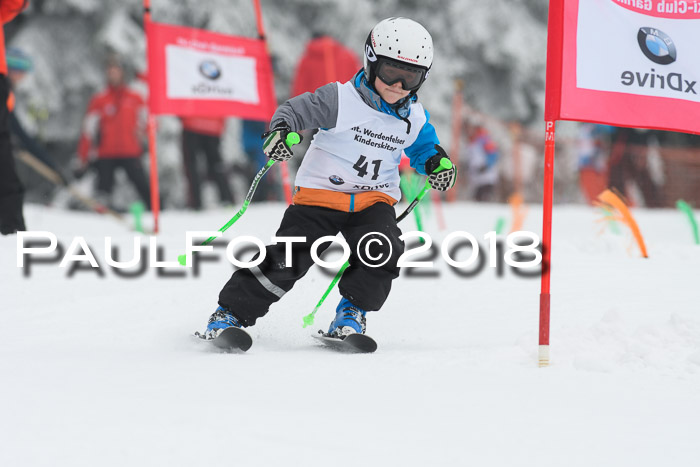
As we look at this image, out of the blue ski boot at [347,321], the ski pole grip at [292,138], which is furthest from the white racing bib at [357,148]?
the blue ski boot at [347,321]

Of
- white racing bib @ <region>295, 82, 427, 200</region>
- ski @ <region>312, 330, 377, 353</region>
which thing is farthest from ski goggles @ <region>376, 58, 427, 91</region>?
ski @ <region>312, 330, 377, 353</region>

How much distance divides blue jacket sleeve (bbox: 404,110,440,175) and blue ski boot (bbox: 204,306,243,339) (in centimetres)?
104

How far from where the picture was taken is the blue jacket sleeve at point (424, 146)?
373 centimetres

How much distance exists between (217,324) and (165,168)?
9.48 metres

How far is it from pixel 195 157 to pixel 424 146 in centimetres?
619

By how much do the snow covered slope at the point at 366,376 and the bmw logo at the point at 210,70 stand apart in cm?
216

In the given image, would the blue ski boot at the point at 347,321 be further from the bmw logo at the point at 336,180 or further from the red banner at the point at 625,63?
the red banner at the point at 625,63

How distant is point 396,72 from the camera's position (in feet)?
11.3

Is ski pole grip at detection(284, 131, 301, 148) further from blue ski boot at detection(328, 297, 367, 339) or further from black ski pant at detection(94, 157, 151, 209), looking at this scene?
black ski pant at detection(94, 157, 151, 209)

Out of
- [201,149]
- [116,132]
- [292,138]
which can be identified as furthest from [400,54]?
[116,132]

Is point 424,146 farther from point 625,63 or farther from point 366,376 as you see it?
point 366,376

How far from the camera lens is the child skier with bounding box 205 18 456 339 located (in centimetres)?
347

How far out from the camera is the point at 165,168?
12.6 meters

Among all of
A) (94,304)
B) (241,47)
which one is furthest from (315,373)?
(241,47)
